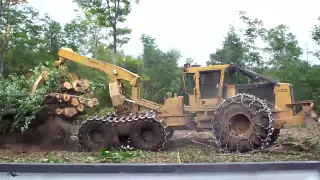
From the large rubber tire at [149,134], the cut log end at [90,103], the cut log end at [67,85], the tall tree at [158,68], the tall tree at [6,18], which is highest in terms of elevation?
the tall tree at [6,18]

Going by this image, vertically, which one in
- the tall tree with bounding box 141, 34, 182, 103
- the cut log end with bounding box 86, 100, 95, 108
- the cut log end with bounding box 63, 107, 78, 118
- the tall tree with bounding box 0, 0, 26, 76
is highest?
the tall tree with bounding box 0, 0, 26, 76

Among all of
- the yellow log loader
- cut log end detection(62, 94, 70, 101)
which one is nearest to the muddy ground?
the yellow log loader

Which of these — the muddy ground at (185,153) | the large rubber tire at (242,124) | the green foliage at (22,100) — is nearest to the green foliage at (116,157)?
the muddy ground at (185,153)

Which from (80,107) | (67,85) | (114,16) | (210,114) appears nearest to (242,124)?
(210,114)

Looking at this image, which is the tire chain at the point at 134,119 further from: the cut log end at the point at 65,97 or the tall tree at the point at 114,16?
the tall tree at the point at 114,16

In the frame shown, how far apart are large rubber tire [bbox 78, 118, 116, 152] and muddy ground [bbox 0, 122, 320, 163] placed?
51cm

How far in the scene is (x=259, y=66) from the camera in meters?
23.7

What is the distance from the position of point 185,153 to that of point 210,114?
1279 mm

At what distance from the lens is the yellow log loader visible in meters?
8.77

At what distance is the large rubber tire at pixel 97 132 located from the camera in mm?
9938

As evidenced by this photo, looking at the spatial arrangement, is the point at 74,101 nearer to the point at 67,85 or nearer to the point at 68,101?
the point at 68,101

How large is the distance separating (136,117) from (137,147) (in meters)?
0.68

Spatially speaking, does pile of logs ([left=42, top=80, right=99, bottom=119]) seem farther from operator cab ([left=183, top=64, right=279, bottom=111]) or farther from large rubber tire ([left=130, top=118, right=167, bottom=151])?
operator cab ([left=183, top=64, right=279, bottom=111])

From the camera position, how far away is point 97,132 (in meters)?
10.1
